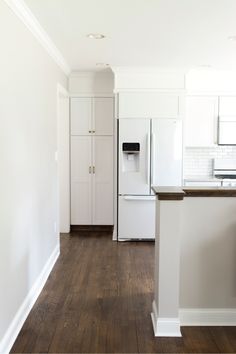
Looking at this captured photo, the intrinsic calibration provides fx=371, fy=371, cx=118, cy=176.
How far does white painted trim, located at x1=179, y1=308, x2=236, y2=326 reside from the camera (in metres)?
2.95

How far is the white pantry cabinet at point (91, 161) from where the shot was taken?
5.88 meters

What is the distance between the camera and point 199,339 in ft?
9.00

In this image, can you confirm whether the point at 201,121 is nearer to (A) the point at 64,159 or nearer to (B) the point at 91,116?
(B) the point at 91,116

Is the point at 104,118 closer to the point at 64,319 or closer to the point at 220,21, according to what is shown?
the point at 220,21

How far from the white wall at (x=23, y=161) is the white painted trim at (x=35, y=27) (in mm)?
59

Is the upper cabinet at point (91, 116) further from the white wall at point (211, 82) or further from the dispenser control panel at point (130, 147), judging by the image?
the white wall at point (211, 82)

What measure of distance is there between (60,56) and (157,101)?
1.53 m

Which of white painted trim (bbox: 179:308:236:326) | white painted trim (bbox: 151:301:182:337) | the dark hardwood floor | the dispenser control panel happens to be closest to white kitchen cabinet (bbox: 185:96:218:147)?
the dispenser control panel

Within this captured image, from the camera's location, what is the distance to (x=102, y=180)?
595cm

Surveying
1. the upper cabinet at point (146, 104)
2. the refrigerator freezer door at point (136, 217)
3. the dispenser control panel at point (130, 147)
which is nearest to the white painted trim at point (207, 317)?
the refrigerator freezer door at point (136, 217)

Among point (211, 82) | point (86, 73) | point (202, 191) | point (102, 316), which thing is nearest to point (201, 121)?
point (211, 82)

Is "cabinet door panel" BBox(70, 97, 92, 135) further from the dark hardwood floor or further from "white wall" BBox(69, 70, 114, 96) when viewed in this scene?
the dark hardwood floor

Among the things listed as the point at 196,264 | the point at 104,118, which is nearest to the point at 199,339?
the point at 196,264

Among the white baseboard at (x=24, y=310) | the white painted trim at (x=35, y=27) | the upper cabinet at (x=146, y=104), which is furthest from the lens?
the upper cabinet at (x=146, y=104)
